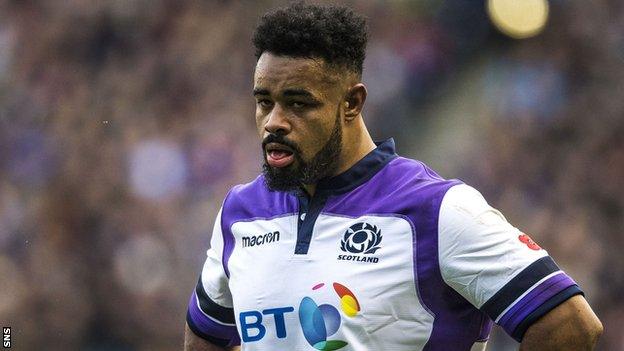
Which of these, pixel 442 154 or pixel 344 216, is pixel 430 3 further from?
pixel 344 216

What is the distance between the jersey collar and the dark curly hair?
278 millimetres

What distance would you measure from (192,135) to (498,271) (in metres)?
5.53

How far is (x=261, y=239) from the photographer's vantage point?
3293mm

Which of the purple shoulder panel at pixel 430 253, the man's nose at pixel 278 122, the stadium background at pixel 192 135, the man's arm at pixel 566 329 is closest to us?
the man's arm at pixel 566 329

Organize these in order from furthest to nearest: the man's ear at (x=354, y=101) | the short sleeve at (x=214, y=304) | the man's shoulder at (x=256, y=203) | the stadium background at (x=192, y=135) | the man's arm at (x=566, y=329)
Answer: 1. the stadium background at (x=192, y=135)
2. the short sleeve at (x=214, y=304)
3. the man's shoulder at (x=256, y=203)
4. the man's ear at (x=354, y=101)
5. the man's arm at (x=566, y=329)

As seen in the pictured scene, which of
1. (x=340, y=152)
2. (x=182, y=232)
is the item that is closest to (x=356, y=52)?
(x=340, y=152)

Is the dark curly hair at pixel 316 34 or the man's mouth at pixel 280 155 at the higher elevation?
the dark curly hair at pixel 316 34

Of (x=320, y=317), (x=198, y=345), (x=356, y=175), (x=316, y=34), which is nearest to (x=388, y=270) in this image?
(x=320, y=317)

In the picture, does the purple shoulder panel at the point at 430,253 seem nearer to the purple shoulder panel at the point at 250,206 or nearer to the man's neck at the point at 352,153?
the man's neck at the point at 352,153

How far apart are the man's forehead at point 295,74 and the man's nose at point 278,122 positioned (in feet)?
0.23

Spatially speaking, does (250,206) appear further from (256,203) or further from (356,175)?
(356,175)

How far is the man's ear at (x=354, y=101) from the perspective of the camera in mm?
3219

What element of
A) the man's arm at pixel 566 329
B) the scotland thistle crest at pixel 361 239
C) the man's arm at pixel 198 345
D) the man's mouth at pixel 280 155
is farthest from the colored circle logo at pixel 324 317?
the man's arm at pixel 198 345

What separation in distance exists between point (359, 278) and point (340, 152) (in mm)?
429
